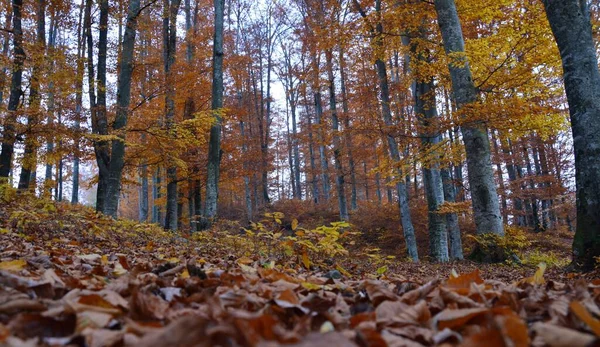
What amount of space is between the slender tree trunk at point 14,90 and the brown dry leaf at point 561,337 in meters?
9.77

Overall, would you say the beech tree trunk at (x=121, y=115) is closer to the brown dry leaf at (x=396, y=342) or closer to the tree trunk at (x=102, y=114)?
the tree trunk at (x=102, y=114)

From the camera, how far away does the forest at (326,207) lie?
1.23 metres

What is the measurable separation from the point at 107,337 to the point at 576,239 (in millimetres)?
5008

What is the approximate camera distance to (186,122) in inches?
378

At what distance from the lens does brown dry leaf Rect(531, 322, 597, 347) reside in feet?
2.85

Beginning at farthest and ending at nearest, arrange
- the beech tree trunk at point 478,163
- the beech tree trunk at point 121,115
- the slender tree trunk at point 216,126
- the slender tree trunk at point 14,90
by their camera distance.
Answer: the slender tree trunk at point 216,126
the beech tree trunk at point 121,115
the slender tree trunk at point 14,90
the beech tree trunk at point 478,163

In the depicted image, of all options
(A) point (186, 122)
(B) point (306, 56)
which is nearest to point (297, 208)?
(B) point (306, 56)

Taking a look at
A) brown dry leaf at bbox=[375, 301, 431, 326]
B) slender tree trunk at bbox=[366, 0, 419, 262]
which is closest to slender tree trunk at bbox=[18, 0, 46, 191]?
slender tree trunk at bbox=[366, 0, 419, 262]

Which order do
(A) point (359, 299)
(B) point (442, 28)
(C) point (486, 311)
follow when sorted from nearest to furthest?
1. (C) point (486, 311)
2. (A) point (359, 299)
3. (B) point (442, 28)

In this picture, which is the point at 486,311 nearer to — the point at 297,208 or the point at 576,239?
the point at 576,239

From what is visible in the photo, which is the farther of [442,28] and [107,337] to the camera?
[442,28]

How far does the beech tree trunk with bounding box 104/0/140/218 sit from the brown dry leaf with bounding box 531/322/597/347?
31.8 ft

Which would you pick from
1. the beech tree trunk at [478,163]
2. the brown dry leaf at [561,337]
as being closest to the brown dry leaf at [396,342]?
the brown dry leaf at [561,337]

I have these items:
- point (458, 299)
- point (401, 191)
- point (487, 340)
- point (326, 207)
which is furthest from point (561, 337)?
point (326, 207)
